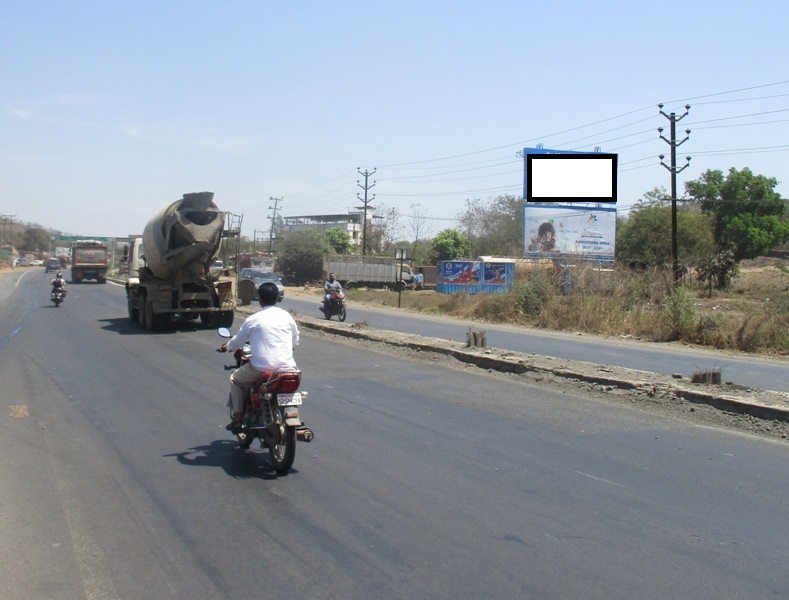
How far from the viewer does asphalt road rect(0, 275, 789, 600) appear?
4.82 m

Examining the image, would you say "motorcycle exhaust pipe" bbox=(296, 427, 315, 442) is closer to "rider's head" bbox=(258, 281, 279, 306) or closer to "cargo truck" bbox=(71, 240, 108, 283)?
"rider's head" bbox=(258, 281, 279, 306)

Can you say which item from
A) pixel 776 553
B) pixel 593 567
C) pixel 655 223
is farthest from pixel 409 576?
pixel 655 223

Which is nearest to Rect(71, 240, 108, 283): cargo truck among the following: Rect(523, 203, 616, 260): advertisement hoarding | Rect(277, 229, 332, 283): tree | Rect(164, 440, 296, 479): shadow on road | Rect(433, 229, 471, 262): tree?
Rect(277, 229, 332, 283): tree

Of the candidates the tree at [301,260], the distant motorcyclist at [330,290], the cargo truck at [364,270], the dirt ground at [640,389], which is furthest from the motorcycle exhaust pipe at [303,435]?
the tree at [301,260]

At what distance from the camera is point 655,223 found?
56.8 m

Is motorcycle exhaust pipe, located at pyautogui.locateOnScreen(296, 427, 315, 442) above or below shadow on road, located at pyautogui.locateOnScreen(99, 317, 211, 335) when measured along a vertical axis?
above

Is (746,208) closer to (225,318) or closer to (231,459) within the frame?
(225,318)

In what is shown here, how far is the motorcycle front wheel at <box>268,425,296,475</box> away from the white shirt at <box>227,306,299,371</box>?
0.62 m

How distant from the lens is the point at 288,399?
700cm

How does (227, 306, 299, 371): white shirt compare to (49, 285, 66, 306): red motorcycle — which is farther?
(49, 285, 66, 306): red motorcycle

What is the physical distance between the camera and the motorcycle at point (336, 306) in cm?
2775

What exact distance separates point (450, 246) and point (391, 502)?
69.5 meters

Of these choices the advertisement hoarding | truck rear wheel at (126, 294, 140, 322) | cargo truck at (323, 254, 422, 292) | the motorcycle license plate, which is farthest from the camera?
cargo truck at (323, 254, 422, 292)

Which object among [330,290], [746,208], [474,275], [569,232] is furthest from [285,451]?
[746,208]
